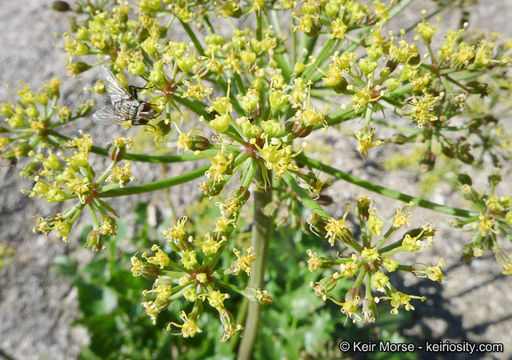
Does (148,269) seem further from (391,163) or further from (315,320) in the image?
(391,163)

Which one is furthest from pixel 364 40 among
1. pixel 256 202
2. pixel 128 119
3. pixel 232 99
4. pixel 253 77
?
pixel 128 119

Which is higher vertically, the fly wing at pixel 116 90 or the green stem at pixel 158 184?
the fly wing at pixel 116 90

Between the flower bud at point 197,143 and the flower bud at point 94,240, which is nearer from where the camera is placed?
the flower bud at point 197,143

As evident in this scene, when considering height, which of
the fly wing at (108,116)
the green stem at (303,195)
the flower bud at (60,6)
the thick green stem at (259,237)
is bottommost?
the thick green stem at (259,237)

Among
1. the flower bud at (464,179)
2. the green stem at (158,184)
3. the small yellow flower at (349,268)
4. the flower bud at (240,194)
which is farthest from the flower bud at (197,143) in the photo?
Result: the flower bud at (464,179)

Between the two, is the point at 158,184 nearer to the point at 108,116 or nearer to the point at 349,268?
A: the point at 108,116

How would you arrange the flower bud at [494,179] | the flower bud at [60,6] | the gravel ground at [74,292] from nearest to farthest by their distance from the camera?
the flower bud at [494,179] < the flower bud at [60,6] < the gravel ground at [74,292]

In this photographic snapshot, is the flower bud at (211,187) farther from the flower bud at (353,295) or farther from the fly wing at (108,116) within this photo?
the flower bud at (353,295)

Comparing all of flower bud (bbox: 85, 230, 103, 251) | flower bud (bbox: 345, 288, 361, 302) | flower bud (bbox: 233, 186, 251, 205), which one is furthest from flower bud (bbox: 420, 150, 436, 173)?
flower bud (bbox: 85, 230, 103, 251)

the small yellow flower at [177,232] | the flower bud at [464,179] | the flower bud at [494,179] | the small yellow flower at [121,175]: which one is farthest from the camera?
the flower bud at [464,179]
